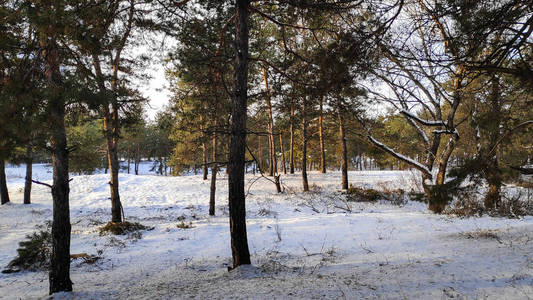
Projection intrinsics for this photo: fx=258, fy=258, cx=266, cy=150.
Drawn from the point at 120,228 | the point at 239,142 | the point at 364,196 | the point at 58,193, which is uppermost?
the point at 239,142

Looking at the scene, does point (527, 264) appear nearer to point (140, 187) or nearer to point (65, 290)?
point (65, 290)

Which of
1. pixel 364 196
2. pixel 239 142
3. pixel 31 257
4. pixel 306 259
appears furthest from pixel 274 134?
pixel 364 196

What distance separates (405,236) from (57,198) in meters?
7.56

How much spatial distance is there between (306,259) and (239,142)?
117 inches

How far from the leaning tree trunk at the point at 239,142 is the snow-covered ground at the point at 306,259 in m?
0.57

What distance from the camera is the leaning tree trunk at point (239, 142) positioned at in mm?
4609

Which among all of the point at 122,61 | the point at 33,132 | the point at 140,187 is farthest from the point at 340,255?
the point at 140,187

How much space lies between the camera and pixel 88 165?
5.40 metres

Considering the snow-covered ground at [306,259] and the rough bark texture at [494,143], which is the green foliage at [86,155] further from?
the rough bark texture at [494,143]

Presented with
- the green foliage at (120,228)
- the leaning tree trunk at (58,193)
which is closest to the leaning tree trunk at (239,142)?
the leaning tree trunk at (58,193)

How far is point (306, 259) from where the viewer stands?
5.55 m

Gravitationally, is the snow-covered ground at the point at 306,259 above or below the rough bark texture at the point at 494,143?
below

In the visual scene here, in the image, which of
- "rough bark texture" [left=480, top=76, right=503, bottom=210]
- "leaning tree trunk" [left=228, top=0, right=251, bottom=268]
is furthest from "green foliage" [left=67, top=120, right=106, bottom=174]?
"rough bark texture" [left=480, top=76, right=503, bottom=210]

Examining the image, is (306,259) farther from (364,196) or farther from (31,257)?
(364,196)
